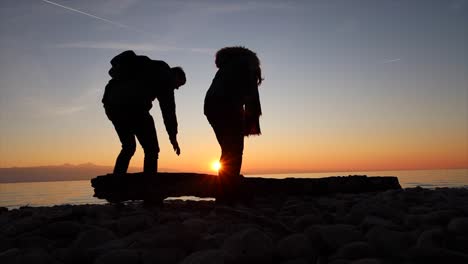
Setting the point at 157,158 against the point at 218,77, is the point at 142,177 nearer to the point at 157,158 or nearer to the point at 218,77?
the point at 157,158

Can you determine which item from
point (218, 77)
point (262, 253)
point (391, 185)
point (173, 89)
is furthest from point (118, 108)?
point (391, 185)

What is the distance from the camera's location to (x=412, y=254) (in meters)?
1.91

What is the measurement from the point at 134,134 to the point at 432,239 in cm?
407

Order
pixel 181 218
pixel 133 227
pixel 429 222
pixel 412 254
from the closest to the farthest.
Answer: pixel 412 254 < pixel 429 222 < pixel 133 227 < pixel 181 218

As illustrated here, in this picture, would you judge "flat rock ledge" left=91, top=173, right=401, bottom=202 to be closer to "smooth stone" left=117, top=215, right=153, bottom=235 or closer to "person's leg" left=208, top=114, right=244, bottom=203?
"person's leg" left=208, top=114, right=244, bottom=203

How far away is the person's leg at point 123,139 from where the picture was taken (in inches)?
202

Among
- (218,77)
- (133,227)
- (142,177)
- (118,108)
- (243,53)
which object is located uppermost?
(243,53)

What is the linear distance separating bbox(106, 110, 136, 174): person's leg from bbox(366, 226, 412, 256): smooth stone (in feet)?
11.9

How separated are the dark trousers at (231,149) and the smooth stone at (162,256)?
8.25 ft

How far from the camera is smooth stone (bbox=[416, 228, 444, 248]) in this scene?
6.99 ft

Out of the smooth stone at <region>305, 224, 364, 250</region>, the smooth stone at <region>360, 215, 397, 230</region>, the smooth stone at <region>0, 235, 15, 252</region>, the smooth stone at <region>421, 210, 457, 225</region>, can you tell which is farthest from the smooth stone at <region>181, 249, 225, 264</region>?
the smooth stone at <region>421, 210, 457, 225</region>

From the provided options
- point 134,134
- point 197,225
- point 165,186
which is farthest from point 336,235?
point 134,134

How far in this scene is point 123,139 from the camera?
208 inches

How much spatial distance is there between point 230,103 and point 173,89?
0.91m
